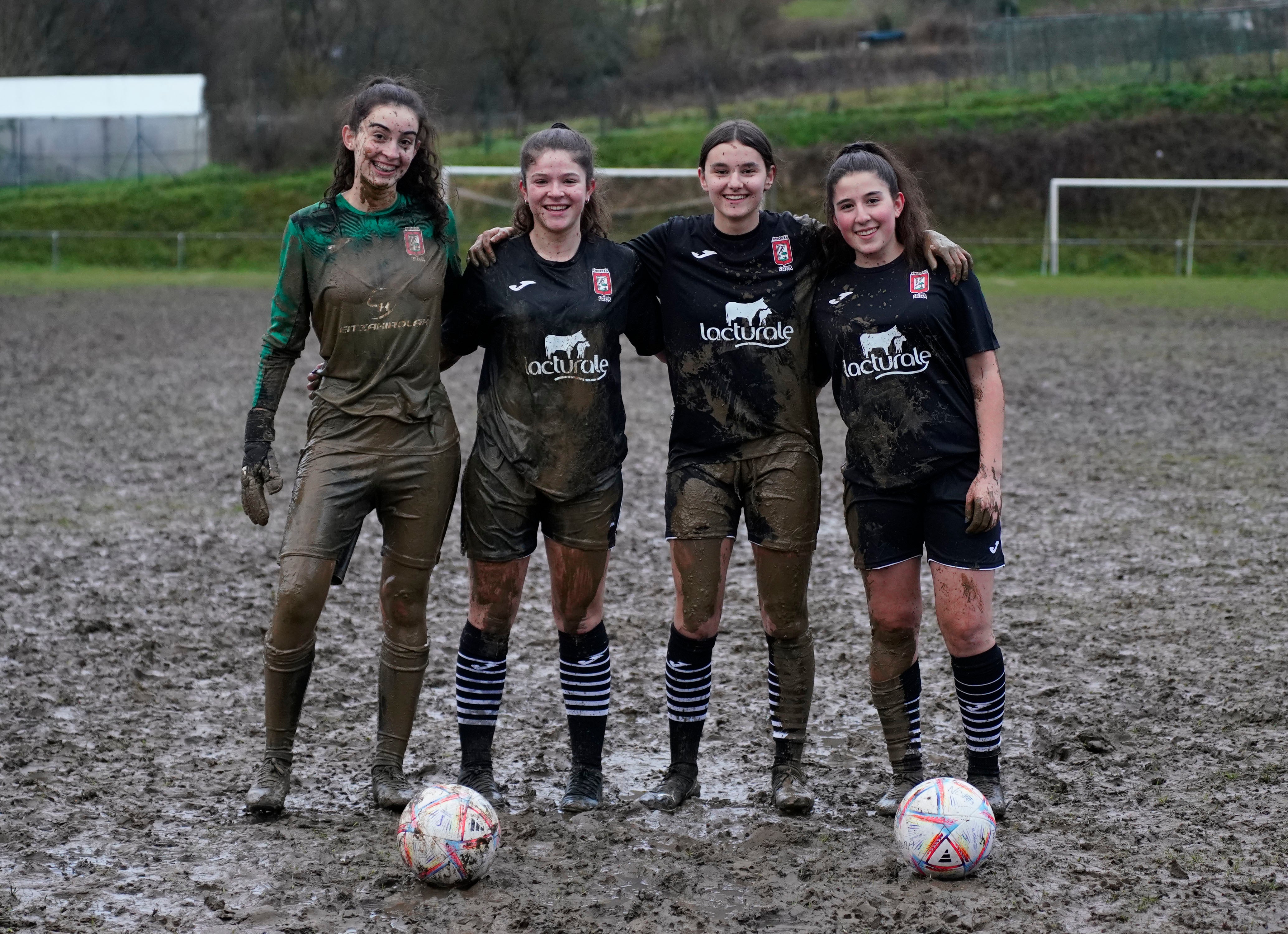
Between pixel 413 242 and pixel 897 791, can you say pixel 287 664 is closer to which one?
pixel 413 242

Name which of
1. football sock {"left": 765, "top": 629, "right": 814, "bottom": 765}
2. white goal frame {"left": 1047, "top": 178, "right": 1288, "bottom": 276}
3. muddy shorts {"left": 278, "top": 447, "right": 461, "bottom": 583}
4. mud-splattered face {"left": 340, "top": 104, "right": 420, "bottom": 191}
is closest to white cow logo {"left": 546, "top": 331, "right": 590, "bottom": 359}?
muddy shorts {"left": 278, "top": 447, "right": 461, "bottom": 583}

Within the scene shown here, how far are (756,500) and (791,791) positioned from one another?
0.97 meters

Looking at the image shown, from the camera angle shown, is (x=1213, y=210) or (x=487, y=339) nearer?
(x=487, y=339)

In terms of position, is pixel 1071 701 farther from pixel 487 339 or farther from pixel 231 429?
pixel 231 429

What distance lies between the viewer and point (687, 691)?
15.1 ft

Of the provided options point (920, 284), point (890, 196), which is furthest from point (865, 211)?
point (920, 284)

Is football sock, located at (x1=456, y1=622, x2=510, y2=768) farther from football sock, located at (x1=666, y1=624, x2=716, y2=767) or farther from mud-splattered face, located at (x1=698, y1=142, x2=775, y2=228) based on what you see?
mud-splattered face, located at (x1=698, y1=142, x2=775, y2=228)

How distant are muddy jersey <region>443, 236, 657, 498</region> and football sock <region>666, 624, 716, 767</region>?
0.64m

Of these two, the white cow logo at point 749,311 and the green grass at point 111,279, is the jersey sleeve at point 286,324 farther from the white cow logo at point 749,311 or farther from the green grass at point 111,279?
the green grass at point 111,279

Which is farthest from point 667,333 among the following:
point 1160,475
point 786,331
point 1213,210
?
point 1213,210

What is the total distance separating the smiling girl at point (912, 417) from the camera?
4.21 metres

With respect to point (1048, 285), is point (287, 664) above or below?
below

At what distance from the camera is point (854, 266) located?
172 inches

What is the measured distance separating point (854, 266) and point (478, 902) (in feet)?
7.42
